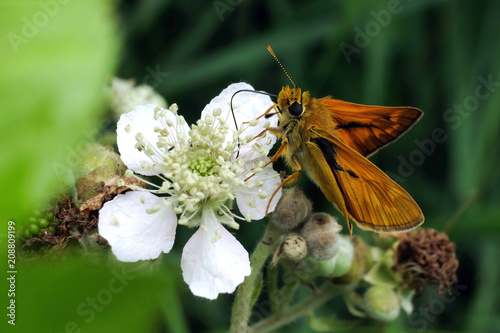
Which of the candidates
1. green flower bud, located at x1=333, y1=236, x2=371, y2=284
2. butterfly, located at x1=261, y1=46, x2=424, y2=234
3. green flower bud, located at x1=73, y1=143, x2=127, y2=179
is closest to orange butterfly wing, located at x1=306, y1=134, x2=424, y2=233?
butterfly, located at x1=261, y1=46, x2=424, y2=234

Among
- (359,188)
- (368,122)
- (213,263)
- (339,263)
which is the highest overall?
(213,263)

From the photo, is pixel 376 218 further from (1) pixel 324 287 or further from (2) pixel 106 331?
(2) pixel 106 331

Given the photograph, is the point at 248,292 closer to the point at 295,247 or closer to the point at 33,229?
the point at 295,247

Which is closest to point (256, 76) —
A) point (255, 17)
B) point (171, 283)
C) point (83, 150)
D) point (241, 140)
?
point (255, 17)

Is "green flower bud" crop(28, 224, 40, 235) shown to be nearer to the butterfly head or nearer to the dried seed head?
the butterfly head

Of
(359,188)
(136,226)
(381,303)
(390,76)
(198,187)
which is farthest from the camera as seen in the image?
(390,76)

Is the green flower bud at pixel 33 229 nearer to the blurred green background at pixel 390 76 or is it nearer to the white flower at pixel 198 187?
the white flower at pixel 198 187

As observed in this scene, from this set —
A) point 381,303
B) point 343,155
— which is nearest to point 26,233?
point 343,155
